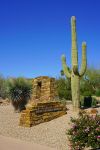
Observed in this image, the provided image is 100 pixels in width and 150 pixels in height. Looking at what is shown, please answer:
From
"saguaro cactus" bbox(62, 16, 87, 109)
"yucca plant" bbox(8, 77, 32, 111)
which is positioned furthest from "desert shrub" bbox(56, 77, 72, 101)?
"saguaro cactus" bbox(62, 16, 87, 109)

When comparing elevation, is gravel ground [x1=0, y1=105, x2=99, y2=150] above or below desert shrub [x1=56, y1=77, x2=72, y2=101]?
below

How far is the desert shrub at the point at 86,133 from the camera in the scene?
398 inches

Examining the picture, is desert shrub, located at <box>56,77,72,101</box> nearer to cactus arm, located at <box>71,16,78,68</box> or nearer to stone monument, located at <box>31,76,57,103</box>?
stone monument, located at <box>31,76,57,103</box>

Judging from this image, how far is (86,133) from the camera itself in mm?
10258

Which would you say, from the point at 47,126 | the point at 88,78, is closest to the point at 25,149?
the point at 47,126

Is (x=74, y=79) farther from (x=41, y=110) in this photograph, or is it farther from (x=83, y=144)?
(x=83, y=144)

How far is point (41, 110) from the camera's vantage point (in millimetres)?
19094

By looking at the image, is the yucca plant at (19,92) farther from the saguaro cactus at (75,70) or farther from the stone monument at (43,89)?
the saguaro cactus at (75,70)

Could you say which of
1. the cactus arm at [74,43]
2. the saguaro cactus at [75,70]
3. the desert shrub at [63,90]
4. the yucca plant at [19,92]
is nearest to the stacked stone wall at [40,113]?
the saguaro cactus at [75,70]

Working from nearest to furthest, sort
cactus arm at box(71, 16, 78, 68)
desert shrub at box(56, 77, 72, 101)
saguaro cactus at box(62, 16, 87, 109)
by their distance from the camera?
saguaro cactus at box(62, 16, 87, 109), cactus arm at box(71, 16, 78, 68), desert shrub at box(56, 77, 72, 101)

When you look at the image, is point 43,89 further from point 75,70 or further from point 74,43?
point 74,43

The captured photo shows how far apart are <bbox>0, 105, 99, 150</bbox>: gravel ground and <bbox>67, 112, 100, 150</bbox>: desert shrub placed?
204 cm

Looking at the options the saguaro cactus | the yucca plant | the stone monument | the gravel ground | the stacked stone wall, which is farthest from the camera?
the yucca plant

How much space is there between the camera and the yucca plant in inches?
955
